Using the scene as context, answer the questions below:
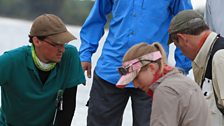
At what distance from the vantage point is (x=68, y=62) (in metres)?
3.82

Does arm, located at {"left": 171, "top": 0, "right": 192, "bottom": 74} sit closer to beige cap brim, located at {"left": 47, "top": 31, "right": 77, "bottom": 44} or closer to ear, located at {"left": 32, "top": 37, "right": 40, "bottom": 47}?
beige cap brim, located at {"left": 47, "top": 31, "right": 77, "bottom": 44}

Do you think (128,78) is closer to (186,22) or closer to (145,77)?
(145,77)

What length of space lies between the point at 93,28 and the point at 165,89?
1.57 metres

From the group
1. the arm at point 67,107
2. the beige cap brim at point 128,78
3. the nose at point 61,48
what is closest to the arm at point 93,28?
the arm at point 67,107

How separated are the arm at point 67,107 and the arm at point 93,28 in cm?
41

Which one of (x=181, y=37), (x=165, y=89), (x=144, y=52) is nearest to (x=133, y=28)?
(x=181, y=37)

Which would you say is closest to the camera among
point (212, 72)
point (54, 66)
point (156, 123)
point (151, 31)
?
point (156, 123)

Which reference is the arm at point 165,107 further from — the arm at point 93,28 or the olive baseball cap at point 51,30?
the arm at point 93,28

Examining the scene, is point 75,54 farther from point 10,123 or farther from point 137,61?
point 137,61

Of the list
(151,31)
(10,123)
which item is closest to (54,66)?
(10,123)

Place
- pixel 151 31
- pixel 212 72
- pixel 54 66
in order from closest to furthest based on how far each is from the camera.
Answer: pixel 212 72 < pixel 54 66 < pixel 151 31

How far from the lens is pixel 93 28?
435 cm

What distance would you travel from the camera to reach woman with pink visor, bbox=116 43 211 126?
2875 mm

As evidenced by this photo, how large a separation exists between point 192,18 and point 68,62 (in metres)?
0.89
